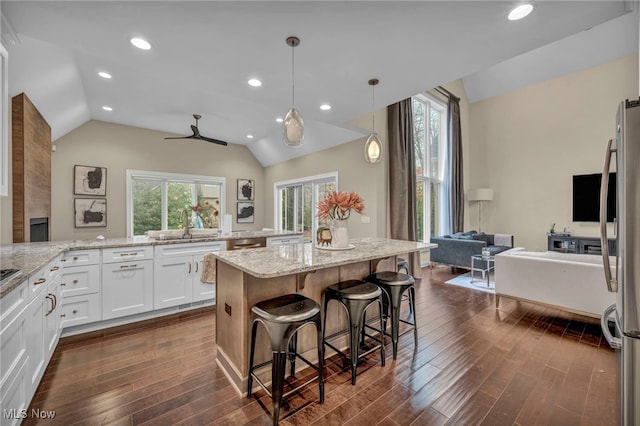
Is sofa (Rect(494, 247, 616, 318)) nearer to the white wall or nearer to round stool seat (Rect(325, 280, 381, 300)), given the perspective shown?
round stool seat (Rect(325, 280, 381, 300))

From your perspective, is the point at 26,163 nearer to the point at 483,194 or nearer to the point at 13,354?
the point at 13,354

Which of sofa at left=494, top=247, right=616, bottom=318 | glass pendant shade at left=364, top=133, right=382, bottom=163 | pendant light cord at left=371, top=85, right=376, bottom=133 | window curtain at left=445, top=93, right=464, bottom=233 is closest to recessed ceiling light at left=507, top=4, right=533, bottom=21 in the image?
pendant light cord at left=371, top=85, right=376, bottom=133

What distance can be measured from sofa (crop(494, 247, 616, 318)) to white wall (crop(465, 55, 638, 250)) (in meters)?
3.90

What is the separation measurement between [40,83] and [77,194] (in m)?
2.64

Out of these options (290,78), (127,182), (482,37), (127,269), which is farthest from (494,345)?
(127,182)

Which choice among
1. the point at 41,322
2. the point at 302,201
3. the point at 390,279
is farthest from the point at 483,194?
the point at 41,322

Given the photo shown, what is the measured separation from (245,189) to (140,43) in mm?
4886

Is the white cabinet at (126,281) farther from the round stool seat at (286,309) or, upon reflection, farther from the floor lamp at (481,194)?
the floor lamp at (481,194)

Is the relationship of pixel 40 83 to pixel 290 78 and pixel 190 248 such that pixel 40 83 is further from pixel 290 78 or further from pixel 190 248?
pixel 290 78

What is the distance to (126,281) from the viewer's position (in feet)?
9.64

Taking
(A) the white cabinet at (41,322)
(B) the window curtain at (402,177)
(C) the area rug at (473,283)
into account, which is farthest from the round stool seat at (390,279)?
(C) the area rug at (473,283)

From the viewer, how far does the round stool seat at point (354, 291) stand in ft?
6.54

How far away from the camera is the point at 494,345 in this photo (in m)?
2.57

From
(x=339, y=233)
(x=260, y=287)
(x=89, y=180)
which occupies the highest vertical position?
(x=89, y=180)
